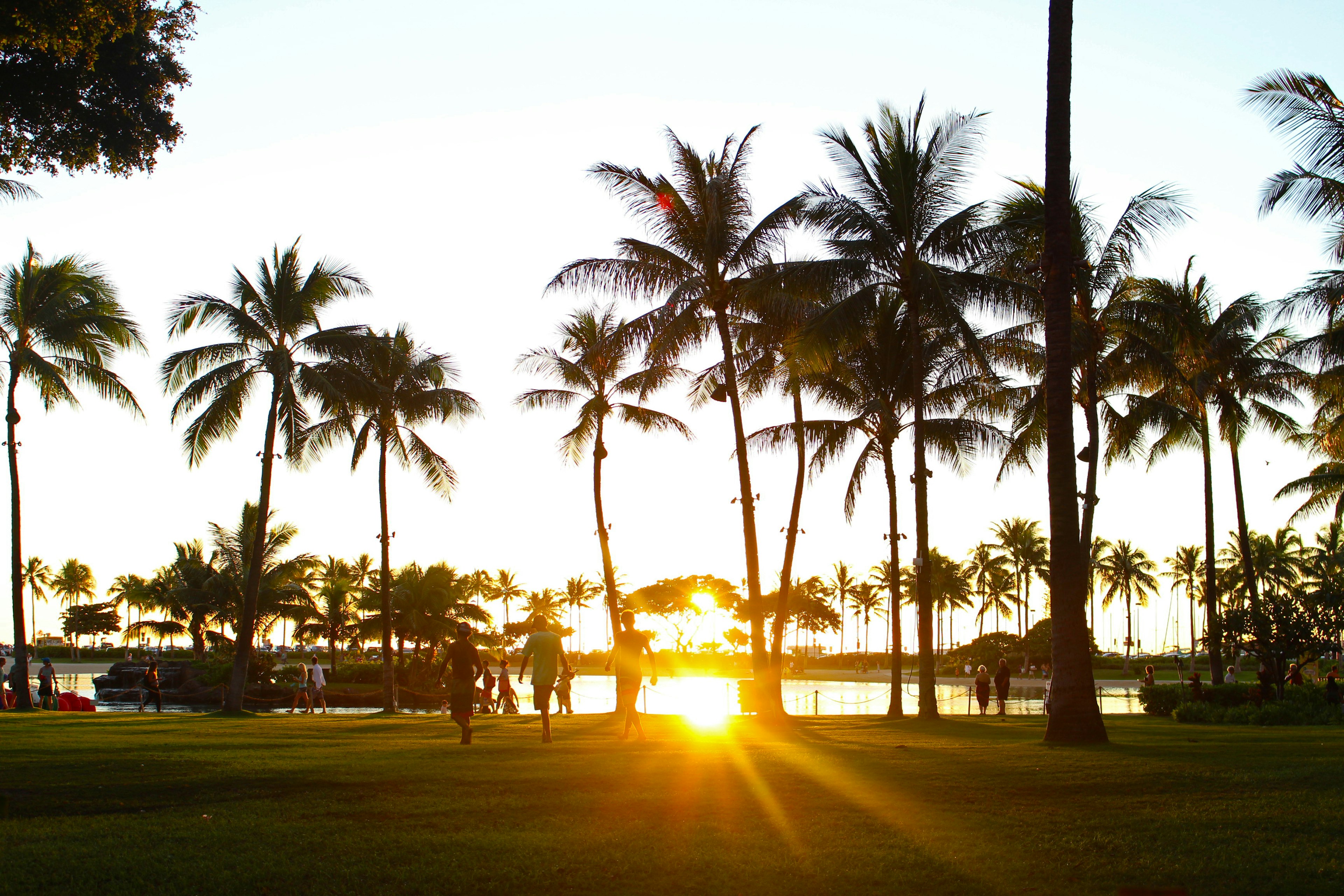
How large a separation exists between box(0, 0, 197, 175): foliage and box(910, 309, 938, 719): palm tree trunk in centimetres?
1518

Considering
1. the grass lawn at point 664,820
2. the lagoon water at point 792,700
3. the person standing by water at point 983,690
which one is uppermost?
the grass lawn at point 664,820

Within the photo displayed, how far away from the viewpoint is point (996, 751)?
1264 cm

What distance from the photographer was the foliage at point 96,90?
11734mm

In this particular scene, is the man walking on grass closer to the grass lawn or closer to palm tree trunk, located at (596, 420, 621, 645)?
the grass lawn

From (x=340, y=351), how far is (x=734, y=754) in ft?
63.8

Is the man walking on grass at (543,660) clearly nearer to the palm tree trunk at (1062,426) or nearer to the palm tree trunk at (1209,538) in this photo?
the palm tree trunk at (1062,426)

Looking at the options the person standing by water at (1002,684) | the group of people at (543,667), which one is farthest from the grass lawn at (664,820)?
the person standing by water at (1002,684)

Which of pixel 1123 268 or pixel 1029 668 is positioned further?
pixel 1029 668

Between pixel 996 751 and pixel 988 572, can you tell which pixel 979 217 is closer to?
pixel 996 751

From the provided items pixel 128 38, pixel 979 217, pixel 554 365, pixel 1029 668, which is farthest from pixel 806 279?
pixel 1029 668

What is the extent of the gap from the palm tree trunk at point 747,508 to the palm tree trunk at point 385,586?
11.9m

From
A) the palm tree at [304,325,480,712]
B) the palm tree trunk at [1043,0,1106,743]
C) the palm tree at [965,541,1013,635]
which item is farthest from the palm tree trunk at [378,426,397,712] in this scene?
the palm tree at [965,541,1013,635]

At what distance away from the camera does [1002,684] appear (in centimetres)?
2894

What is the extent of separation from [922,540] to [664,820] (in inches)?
657
